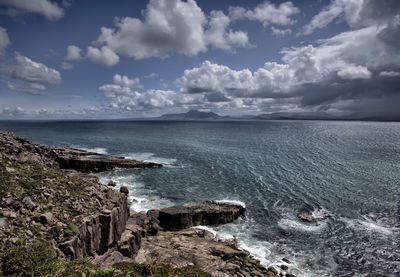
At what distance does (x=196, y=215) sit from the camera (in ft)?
92.0

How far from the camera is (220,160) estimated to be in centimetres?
6412

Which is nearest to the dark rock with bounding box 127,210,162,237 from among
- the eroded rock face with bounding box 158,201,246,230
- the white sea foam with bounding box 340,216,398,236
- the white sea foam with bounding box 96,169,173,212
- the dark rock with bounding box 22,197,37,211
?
the eroded rock face with bounding box 158,201,246,230

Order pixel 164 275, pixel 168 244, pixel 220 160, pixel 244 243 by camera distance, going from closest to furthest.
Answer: pixel 164 275, pixel 168 244, pixel 244 243, pixel 220 160

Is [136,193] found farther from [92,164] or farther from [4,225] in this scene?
[4,225]

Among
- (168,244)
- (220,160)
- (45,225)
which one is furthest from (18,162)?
(220,160)

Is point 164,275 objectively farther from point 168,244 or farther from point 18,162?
point 18,162

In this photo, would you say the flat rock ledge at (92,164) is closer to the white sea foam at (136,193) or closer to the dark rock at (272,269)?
the white sea foam at (136,193)

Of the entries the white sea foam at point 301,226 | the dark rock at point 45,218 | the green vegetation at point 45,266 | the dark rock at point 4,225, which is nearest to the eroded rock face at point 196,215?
the white sea foam at point 301,226

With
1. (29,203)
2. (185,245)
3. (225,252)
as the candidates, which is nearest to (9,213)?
(29,203)

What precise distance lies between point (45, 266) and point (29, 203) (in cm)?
555

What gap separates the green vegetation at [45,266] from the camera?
28.8 ft

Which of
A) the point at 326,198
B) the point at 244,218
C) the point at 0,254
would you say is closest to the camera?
the point at 0,254

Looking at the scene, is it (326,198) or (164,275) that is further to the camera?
(326,198)

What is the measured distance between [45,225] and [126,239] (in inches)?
275
